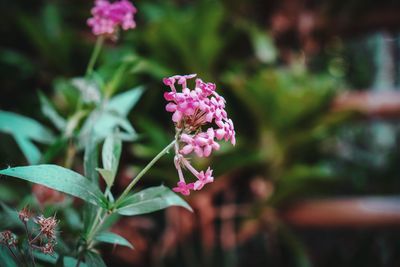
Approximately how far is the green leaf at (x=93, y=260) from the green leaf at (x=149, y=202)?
54 millimetres

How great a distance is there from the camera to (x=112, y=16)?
0.64 m

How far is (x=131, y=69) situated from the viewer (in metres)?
0.70

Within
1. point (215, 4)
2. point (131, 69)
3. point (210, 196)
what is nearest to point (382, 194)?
point (210, 196)

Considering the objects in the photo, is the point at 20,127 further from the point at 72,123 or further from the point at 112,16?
the point at 112,16

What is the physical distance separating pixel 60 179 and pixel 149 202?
0.32 ft

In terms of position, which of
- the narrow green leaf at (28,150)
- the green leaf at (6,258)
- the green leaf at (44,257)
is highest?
the narrow green leaf at (28,150)

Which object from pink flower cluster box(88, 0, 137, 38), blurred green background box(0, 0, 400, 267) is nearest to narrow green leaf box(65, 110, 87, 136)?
pink flower cluster box(88, 0, 137, 38)

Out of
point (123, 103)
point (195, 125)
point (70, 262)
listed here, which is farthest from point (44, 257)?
point (123, 103)

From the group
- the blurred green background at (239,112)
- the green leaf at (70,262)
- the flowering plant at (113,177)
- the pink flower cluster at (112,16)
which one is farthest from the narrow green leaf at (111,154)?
the blurred green background at (239,112)

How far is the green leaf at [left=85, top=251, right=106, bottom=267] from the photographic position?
0.43 m

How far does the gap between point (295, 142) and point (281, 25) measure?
0.64m

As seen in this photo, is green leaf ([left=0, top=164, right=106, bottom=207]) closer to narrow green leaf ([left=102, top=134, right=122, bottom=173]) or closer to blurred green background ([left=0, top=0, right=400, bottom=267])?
narrow green leaf ([left=102, top=134, right=122, bottom=173])

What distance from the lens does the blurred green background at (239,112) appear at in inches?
48.8

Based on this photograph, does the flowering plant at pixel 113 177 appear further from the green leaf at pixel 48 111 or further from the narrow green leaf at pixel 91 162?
the green leaf at pixel 48 111
